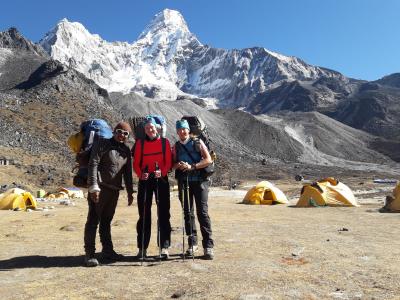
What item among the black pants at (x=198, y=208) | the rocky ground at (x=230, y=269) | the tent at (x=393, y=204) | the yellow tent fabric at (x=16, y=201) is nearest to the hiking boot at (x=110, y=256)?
the rocky ground at (x=230, y=269)

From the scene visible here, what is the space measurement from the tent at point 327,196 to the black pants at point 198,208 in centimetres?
1343

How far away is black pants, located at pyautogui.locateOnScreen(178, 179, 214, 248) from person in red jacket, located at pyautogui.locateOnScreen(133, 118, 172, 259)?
37cm

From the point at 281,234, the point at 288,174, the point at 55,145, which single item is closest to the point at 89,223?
the point at 281,234

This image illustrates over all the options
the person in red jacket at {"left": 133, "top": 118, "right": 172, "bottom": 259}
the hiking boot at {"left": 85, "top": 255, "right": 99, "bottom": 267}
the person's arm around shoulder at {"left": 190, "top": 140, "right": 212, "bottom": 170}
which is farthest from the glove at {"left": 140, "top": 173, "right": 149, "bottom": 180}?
the hiking boot at {"left": 85, "top": 255, "right": 99, "bottom": 267}

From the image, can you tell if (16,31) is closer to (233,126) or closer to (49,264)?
(233,126)

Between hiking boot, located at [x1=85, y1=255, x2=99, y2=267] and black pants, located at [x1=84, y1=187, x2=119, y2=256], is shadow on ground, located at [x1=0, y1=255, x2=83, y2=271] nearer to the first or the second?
hiking boot, located at [x1=85, y1=255, x2=99, y2=267]

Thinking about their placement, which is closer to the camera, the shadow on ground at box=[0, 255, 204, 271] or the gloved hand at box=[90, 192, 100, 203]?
the gloved hand at box=[90, 192, 100, 203]

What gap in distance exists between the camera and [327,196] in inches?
814

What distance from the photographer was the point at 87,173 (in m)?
8.12

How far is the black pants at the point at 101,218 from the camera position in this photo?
314 inches

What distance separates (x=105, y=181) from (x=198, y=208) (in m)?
1.74

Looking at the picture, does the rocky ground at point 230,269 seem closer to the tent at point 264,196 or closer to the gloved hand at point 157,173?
the gloved hand at point 157,173

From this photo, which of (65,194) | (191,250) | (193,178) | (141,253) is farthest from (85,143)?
(65,194)

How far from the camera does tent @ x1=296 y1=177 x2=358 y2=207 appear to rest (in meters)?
20.4
